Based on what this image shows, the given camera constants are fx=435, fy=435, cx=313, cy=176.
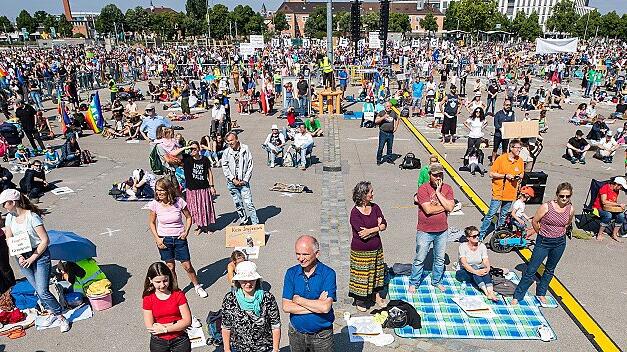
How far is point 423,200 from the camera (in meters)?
5.61

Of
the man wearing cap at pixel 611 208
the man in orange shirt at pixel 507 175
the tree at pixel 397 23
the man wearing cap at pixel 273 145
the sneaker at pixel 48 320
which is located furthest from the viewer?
the tree at pixel 397 23

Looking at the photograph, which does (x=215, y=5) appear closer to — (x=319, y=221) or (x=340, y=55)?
(x=340, y=55)

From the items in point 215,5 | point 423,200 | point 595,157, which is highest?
point 215,5

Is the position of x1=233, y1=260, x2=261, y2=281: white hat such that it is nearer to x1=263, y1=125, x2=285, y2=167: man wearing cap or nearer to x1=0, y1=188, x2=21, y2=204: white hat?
x1=0, y1=188, x2=21, y2=204: white hat

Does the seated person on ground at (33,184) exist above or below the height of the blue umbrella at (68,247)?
below

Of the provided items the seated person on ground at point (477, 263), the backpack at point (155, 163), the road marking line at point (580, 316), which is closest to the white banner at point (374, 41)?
the backpack at point (155, 163)

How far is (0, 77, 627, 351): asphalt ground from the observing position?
5340 mm

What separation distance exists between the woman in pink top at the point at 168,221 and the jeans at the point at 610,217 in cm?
713

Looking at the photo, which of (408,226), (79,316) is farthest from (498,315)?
(79,316)

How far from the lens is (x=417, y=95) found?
1995cm

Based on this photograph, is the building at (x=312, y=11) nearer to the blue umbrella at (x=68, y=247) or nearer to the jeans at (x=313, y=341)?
the blue umbrella at (x=68, y=247)

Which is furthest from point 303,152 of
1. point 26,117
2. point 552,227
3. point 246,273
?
point 246,273

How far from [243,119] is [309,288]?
674 inches

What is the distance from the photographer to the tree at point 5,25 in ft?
405
